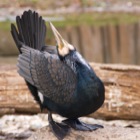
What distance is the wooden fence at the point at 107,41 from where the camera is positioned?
254 inches

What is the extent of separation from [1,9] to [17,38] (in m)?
4.09

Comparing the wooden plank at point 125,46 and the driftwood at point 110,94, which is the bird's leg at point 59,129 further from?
the wooden plank at point 125,46

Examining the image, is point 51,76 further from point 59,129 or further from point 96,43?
point 96,43

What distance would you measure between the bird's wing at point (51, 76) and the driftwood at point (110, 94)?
1146mm

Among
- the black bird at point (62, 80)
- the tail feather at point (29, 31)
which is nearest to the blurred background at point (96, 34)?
the tail feather at point (29, 31)

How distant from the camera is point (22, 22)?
3193 millimetres

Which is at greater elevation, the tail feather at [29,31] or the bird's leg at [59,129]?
the tail feather at [29,31]

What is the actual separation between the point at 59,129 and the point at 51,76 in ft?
1.23

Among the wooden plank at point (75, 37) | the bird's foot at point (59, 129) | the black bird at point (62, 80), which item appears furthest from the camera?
the wooden plank at point (75, 37)

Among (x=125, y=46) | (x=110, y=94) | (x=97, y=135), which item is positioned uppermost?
Result: (x=97, y=135)

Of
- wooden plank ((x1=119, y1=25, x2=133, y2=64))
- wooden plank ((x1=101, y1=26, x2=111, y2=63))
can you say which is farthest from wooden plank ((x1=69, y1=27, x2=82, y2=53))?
wooden plank ((x1=119, y1=25, x2=133, y2=64))

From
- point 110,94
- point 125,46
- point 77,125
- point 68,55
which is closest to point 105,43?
point 125,46

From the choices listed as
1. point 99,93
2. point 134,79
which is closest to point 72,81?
point 99,93

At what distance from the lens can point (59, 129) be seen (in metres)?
3.20
